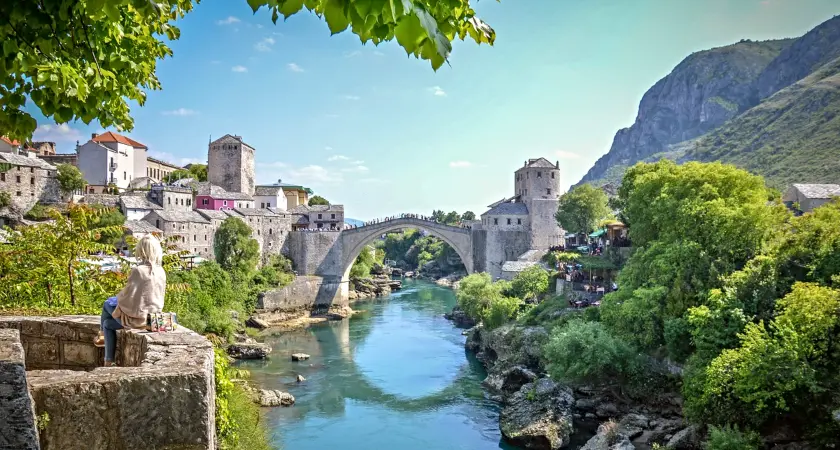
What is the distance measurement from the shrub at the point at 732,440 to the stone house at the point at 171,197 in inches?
1204

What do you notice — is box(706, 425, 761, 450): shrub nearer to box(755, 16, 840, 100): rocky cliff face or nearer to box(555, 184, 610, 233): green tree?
box(555, 184, 610, 233): green tree

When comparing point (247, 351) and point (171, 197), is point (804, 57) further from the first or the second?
point (247, 351)

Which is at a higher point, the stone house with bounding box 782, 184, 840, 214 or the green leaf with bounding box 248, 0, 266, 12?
the stone house with bounding box 782, 184, 840, 214

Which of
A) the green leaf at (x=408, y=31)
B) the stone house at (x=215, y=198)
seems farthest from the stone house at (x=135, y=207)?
the green leaf at (x=408, y=31)

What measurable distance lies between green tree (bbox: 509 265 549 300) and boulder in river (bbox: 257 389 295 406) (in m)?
13.4

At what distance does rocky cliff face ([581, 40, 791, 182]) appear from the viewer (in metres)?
108

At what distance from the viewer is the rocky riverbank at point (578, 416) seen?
44.6 ft

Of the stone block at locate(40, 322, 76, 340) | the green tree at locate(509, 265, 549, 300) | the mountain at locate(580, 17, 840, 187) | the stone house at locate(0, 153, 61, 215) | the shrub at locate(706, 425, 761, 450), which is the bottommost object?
the shrub at locate(706, 425, 761, 450)

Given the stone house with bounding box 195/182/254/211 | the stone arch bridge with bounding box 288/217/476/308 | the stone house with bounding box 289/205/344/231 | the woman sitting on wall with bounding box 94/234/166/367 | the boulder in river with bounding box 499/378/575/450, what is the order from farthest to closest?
the stone house with bounding box 289/205/344/231, the stone house with bounding box 195/182/254/211, the stone arch bridge with bounding box 288/217/476/308, the boulder in river with bounding box 499/378/575/450, the woman sitting on wall with bounding box 94/234/166/367

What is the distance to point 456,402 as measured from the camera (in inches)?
747

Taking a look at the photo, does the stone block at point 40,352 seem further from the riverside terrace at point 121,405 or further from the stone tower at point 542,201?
the stone tower at point 542,201

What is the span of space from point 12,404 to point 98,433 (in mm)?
649

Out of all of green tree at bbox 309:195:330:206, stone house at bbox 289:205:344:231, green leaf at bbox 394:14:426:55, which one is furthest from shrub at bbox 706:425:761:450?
green tree at bbox 309:195:330:206

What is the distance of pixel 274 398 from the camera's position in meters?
18.2
